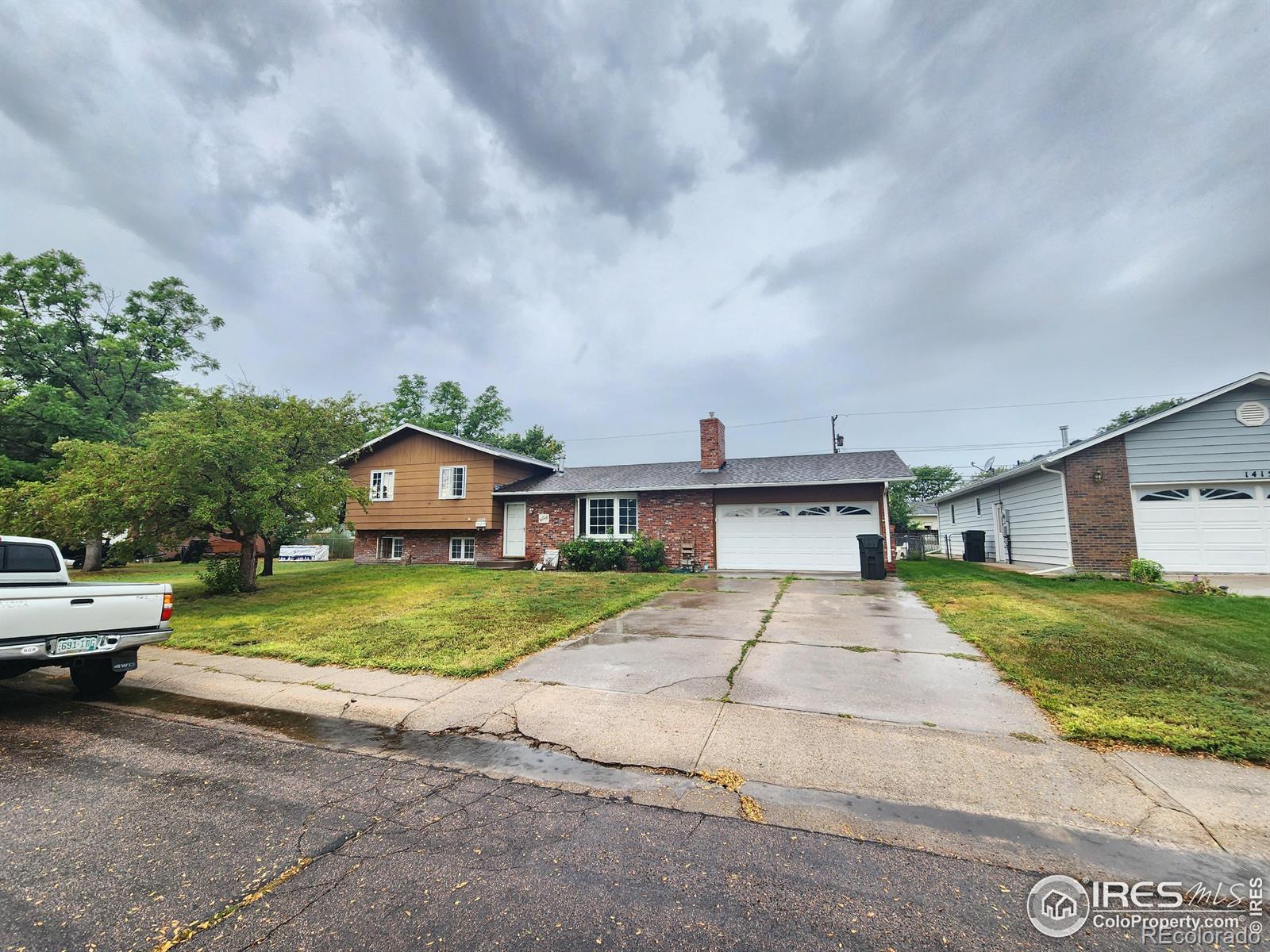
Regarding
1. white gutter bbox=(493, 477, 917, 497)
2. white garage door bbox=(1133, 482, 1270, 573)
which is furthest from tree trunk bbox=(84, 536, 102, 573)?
white garage door bbox=(1133, 482, 1270, 573)

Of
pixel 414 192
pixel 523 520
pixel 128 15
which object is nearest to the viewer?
pixel 128 15

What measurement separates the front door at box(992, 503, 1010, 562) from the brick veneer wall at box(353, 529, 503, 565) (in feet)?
62.7

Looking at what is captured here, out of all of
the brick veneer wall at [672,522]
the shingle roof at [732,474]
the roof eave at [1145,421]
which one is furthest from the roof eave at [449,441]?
the roof eave at [1145,421]

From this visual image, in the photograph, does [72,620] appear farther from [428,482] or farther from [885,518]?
[885,518]

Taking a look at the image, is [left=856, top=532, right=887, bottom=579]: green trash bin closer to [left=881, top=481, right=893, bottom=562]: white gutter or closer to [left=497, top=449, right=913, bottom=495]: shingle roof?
[left=881, top=481, right=893, bottom=562]: white gutter

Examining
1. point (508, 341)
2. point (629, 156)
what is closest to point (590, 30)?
point (629, 156)

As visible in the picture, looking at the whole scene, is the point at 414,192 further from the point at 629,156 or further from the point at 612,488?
the point at 612,488

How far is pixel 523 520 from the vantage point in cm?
1912

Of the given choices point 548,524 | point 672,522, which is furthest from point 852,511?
point 548,524

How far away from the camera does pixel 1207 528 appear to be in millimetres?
12578

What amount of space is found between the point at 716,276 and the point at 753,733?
1500cm

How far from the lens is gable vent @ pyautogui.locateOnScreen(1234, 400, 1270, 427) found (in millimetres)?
12461

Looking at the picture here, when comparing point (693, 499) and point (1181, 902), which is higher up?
point (693, 499)

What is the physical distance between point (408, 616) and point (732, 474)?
1164 cm
